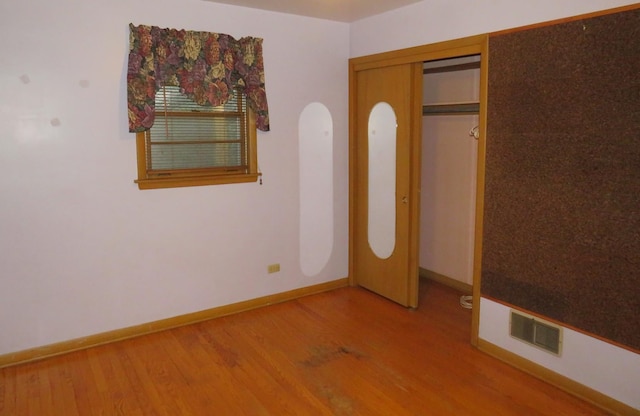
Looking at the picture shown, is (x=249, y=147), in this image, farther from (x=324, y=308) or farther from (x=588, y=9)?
(x=588, y=9)

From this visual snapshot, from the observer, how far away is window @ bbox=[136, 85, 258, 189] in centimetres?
361

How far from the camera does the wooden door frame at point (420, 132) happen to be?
3279 mm

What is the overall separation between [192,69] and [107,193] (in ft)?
3.68

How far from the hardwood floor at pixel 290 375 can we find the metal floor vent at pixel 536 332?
0.23 meters

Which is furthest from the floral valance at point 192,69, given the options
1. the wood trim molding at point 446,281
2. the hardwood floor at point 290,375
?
the wood trim molding at point 446,281

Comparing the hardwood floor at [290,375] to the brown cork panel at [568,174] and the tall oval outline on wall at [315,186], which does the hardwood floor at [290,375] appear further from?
the tall oval outline on wall at [315,186]

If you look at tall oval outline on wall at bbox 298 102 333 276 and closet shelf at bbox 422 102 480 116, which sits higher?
closet shelf at bbox 422 102 480 116

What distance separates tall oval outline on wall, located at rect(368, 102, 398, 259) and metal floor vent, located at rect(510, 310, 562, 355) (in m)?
1.35

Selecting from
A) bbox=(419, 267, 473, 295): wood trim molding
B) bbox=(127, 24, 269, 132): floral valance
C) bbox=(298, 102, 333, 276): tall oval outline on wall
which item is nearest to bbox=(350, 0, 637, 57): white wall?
bbox=(298, 102, 333, 276): tall oval outline on wall

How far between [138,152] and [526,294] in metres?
2.90

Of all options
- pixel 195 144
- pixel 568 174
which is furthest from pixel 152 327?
pixel 568 174

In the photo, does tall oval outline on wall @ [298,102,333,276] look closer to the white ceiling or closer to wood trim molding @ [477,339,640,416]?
the white ceiling

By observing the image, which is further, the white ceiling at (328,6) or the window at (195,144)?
the white ceiling at (328,6)

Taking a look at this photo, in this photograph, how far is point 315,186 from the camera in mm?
4473
